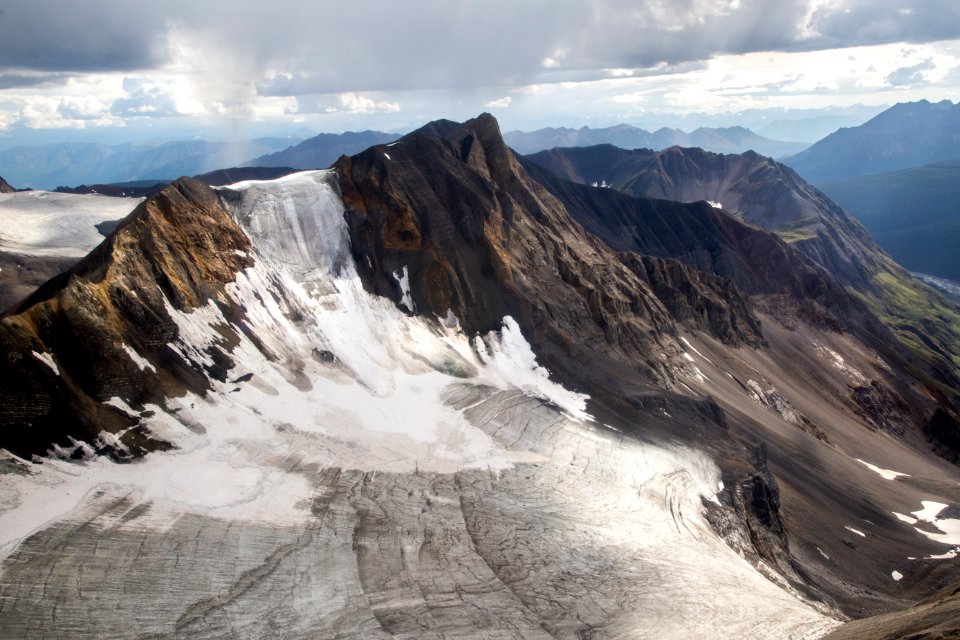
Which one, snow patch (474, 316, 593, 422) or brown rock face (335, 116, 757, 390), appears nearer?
snow patch (474, 316, 593, 422)

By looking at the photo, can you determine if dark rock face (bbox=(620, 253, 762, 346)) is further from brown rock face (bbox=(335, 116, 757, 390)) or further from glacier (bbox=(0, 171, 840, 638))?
glacier (bbox=(0, 171, 840, 638))

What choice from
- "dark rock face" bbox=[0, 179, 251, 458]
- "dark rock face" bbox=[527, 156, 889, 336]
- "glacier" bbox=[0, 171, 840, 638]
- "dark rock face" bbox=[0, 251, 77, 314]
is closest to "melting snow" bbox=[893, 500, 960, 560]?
"glacier" bbox=[0, 171, 840, 638]

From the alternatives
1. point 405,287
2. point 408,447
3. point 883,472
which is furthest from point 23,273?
point 883,472

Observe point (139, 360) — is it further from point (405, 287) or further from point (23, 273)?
point (23, 273)

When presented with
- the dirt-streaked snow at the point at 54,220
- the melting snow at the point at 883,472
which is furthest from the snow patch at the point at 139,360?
the dirt-streaked snow at the point at 54,220

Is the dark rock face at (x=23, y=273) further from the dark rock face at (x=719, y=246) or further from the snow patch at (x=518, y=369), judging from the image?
the dark rock face at (x=719, y=246)

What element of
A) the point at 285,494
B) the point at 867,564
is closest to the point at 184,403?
the point at 285,494

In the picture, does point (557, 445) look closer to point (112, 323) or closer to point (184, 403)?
point (184, 403)
